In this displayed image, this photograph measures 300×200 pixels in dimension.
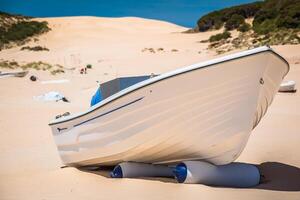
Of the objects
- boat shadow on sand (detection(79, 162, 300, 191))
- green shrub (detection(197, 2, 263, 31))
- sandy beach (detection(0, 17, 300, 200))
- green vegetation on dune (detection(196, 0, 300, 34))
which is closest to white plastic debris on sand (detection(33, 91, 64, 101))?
sandy beach (detection(0, 17, 300, 200))

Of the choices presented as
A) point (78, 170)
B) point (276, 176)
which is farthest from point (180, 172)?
point (78, 170)

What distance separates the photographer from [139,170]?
5.62 meters

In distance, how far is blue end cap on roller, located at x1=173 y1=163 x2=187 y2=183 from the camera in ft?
16.9

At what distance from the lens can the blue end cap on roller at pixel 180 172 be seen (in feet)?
16.9

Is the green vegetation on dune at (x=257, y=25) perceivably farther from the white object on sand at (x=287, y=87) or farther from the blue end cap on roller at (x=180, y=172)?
the blue end cap on roller at (x=180, y=172)

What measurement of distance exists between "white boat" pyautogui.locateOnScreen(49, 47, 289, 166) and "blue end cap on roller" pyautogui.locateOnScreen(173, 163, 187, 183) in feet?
0.45

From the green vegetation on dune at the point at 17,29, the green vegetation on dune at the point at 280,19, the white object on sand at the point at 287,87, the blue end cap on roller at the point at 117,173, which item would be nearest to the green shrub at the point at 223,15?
the green vegetation on dune at the point at 280,19

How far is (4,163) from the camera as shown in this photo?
7.11 m

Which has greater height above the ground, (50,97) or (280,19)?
(280,19)

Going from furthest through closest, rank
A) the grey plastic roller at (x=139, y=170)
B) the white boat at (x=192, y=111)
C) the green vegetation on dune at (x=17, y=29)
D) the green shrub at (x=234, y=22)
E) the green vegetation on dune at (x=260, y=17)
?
the green vegetation on dune at (x=17, y=29) < the green shrub at (x=234, y=22) < the green vegetation on dune at (x=260, y=17) < the grey plastic roller at (x=139, y=170) < the white boat at (x=192, y=111)

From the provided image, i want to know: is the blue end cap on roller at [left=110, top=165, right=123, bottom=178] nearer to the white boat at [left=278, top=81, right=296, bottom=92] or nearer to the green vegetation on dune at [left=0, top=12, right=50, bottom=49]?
the white boat at [left=278, top=81, right=296, bottom=92]

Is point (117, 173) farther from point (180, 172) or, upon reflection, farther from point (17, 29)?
point (17, 29)

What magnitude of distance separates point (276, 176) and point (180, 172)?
1.46 metres

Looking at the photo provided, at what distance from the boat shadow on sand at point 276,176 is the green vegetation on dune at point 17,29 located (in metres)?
34.3
